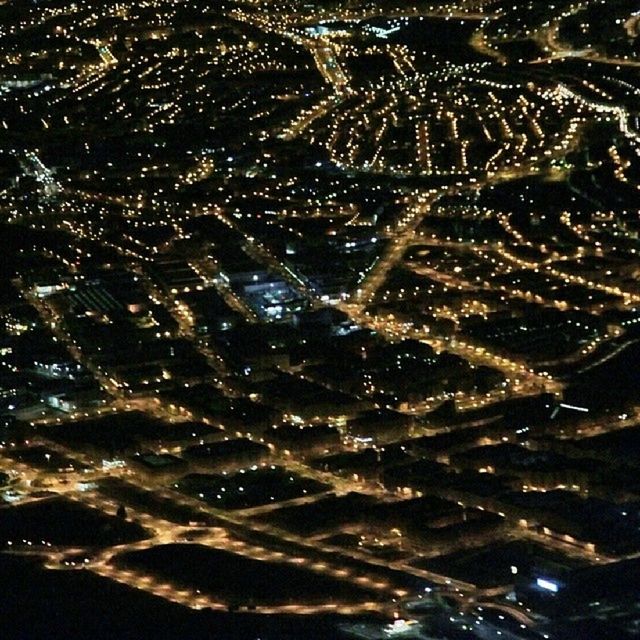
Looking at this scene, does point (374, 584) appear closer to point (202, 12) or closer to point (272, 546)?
point (272, 546)

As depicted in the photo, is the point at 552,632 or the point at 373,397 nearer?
the point at 552,632

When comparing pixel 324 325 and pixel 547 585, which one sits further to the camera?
pixel 324 325

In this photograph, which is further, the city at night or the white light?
the city at night

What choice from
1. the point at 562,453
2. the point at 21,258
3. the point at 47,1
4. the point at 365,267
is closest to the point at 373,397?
the point at 562,453

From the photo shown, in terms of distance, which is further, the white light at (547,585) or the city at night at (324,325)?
the city at night at (324,325)

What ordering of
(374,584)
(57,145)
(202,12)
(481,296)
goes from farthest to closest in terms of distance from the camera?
(202,12) < (57,145) < (481,296) < (374,584)

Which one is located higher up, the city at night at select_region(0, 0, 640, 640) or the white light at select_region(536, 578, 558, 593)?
the city at night at select_region(0, 0, 640, 640)

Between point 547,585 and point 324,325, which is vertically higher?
point 324,325

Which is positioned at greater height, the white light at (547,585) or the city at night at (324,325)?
the city at night at (324,325)
